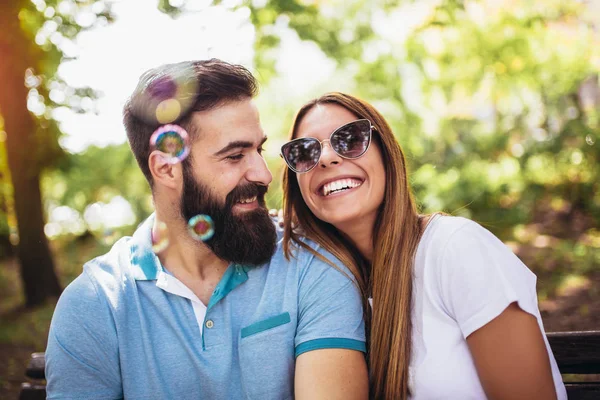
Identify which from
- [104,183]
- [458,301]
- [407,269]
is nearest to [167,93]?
[407,269]

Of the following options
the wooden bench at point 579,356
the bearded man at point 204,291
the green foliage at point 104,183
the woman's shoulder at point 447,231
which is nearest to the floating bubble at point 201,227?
the bearded man at point 204,291

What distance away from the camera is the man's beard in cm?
258

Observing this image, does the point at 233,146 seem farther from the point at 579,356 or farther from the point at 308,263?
the point at 579,356

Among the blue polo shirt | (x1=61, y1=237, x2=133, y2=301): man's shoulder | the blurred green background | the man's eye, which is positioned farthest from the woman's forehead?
the blurred green background

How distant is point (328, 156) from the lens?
2637mm

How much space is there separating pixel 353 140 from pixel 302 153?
0.89ft

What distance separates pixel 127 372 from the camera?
236cm

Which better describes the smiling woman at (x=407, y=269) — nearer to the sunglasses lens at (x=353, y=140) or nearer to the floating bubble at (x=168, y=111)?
the sunglasses lens at (x=353, y=140)

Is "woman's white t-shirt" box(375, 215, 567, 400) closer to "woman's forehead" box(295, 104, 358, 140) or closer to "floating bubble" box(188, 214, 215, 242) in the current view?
"woman's forehead" box(295, 104, 358, 140)

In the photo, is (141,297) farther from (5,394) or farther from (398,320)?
(5,394)

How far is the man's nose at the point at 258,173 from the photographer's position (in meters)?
2.66

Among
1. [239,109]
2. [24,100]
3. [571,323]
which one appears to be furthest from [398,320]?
[24,100]

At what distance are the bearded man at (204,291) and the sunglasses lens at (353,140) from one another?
384mm

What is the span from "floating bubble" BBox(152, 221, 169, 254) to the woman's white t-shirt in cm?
129
